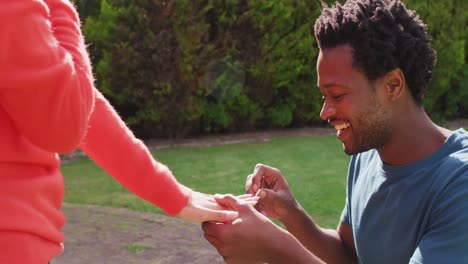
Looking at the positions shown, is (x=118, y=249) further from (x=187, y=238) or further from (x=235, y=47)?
(x=235, y=47)

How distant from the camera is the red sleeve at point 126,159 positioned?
2217mm

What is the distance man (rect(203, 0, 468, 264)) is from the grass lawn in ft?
11.3

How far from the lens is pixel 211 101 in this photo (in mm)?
10234

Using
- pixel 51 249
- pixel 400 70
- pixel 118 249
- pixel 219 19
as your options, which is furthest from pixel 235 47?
pixel 51 249

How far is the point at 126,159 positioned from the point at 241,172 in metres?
5.70

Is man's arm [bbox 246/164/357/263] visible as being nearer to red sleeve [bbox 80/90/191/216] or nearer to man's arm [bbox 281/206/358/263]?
man's arm [bbox 281/206/358/263]

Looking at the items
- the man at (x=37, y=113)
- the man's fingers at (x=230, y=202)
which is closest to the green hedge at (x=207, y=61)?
the man's fingers at (x=230, y=202)

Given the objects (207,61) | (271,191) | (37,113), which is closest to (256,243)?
(271,191)

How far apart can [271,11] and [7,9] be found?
905 centimetres

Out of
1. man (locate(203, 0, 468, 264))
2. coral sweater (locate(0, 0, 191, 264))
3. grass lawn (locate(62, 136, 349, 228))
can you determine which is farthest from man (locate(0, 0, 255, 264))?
grass lawn (locate(62, 136, 349, 228))

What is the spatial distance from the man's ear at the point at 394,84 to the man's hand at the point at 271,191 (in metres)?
0.65

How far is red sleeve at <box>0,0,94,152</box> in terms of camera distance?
4.77 ft

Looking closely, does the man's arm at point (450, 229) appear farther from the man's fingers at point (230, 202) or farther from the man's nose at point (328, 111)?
the man's fingers at point (230, 202)

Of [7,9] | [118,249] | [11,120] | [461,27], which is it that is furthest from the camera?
[461,27]
